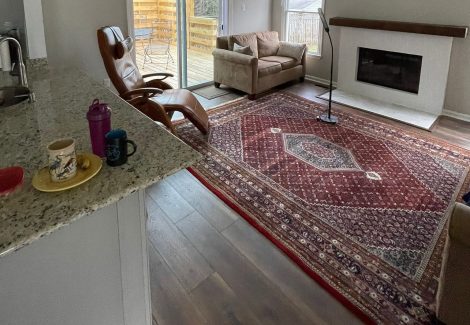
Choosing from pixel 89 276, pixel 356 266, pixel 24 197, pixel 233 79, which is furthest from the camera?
pixel 233 79

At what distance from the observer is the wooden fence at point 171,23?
5.39m

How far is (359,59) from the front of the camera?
535cm

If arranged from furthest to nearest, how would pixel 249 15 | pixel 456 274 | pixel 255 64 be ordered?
pixel 249 15 → pixel 255 64 → pixel 456 274

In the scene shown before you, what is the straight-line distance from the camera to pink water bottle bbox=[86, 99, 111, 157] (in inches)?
51.9

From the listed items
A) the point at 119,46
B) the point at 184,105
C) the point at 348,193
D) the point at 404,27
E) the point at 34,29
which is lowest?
the point at 348,193

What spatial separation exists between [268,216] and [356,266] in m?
0.70

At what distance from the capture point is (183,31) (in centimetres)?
524

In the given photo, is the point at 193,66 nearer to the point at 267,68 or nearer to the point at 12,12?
the point at 267,68

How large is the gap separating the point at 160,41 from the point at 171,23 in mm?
561

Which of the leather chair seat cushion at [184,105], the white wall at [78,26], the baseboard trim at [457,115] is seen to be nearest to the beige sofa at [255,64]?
the leather chair seat cushion at [184,105]

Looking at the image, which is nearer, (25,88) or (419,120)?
(25,88)

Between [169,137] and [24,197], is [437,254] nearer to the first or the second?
[169,137]

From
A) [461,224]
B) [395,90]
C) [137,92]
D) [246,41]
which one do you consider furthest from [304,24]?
[461,224]

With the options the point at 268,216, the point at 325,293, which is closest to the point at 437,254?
the point at 325,293
